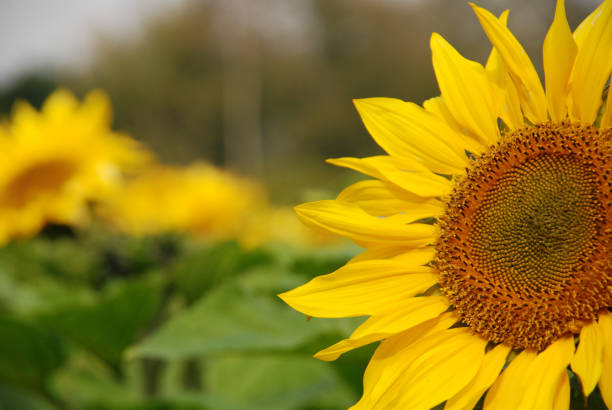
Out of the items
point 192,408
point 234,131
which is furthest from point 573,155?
point 234,131

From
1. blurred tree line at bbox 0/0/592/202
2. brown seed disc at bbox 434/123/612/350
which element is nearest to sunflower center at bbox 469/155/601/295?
brown seed disc at bbox 434/123/612/350

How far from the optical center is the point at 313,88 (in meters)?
14.8

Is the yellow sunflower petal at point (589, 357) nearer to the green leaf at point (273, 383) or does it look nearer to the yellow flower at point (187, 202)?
the green leaf at point (273, 383)

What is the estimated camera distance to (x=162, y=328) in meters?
0.75

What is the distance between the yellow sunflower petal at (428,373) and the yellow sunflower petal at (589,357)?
0.06 m

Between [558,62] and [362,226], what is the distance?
0.53 feet

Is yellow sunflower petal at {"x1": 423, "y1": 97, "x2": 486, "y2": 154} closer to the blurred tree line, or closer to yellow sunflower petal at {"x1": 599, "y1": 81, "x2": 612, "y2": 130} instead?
yellow sunflower petal at {"x1": 599, "y1": 81, "x2": 612, "y2": 130}

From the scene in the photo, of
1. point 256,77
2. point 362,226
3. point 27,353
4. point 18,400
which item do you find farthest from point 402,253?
point 256,77

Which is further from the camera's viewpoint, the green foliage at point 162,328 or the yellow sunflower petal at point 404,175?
the green foliage at point 162,328

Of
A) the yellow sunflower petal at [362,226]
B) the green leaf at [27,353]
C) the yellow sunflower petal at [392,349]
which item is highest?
the green leaf at [27,353]

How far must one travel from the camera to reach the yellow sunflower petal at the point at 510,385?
1.21 ft

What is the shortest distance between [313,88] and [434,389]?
14.7 metres

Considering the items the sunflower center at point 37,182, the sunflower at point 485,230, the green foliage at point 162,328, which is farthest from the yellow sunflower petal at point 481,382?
the sunflower center at point 37,182

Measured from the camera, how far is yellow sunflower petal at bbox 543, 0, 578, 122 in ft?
1.31
